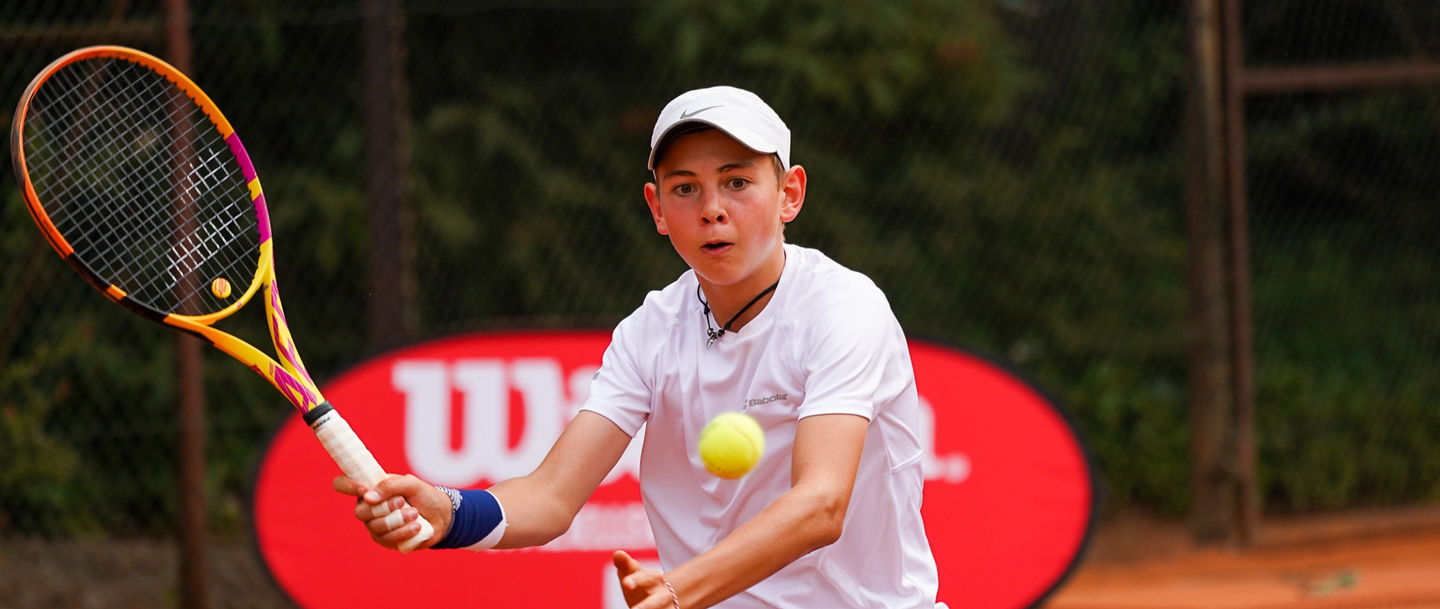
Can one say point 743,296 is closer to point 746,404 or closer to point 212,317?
point 746,404

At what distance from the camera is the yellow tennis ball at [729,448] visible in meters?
2.21

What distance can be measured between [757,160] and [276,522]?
2689 mm

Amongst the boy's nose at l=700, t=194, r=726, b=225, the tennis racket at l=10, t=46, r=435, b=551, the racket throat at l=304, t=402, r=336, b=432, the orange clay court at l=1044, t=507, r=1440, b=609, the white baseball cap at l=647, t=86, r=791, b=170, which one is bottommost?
the orange clay court at l=1044, t=507, r=1440, b=609

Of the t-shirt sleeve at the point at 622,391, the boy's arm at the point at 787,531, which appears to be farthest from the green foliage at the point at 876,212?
the boy's arm at the point at 787,531

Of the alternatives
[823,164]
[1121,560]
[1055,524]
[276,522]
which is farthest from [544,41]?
[1121,560]

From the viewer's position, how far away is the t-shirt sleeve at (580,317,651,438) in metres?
2.51

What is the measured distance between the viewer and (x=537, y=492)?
2.39 metres

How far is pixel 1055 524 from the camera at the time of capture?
4.53m

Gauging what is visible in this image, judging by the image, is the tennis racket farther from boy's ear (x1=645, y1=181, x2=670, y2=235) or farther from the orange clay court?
the orange clay court

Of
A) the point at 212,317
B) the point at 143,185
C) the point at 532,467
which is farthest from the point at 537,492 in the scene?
the point at 143,185

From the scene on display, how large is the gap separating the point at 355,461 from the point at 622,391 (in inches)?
19.7

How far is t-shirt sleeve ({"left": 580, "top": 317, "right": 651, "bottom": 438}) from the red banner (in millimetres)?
1966

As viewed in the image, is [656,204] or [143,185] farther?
[143,185]

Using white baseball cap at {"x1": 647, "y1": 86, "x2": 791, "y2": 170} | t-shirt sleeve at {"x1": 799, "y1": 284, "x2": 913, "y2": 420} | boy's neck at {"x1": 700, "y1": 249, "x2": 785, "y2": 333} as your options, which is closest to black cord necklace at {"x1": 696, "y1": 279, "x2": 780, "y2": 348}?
boy's neck at {"x1": 700, "y1": 249, "x2": 785, "y2": 333}
